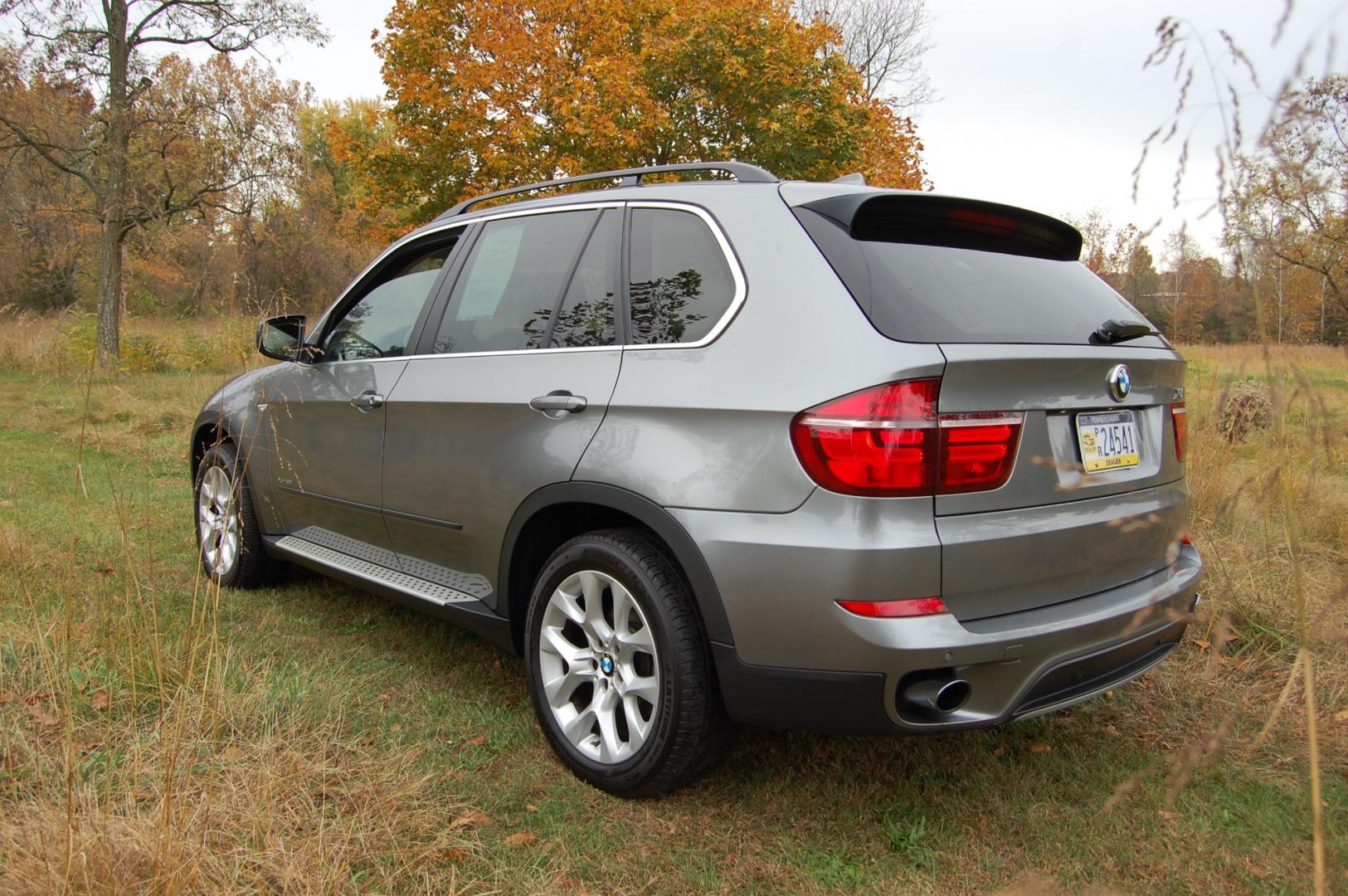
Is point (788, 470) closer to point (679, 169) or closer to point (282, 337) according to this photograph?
point (679, 169)

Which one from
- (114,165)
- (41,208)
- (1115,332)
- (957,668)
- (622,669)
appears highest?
(114,165)

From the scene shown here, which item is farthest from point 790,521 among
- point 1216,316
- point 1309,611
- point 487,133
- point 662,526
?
point 487,133

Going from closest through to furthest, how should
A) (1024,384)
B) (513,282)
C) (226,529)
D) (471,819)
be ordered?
(1024,384) → (471,819) → (513,282) → (226,529)

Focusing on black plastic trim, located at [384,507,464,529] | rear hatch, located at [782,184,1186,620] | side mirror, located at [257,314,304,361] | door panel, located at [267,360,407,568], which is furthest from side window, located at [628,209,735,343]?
side mirror, located at [257,314,304,361]

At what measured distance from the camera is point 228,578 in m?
4.56

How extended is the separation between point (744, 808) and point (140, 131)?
19.9 meters

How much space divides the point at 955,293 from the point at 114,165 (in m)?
19.4

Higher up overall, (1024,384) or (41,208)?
(41,208)

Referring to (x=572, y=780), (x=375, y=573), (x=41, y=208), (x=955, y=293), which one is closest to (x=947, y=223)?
(x=955, y=293)

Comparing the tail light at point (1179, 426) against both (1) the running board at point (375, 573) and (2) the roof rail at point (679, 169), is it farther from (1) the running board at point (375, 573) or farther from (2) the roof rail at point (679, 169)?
(1) the running board at point (375, 573)

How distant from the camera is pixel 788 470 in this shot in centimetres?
216

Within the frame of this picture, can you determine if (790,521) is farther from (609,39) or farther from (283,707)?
(609,39)

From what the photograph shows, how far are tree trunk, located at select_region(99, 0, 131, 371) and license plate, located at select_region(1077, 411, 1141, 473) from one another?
1776 centimetres

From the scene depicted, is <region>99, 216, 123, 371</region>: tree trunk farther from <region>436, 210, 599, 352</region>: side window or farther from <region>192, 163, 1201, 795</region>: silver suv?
<region>192, 163, 1201, 795</region>: silver suv
